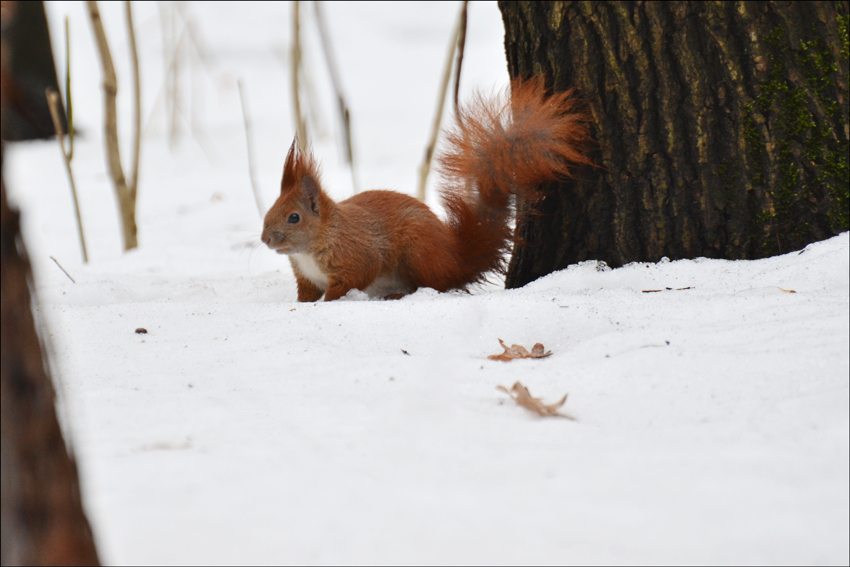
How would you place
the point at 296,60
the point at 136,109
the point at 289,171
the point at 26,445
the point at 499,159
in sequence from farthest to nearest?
the point at 296,60 < the point at 136,109 < the point at 289,171 < the point at 499,159 < the point at 26,445

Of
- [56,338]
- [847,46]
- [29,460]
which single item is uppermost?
[847,46]

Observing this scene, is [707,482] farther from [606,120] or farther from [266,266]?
[266,266]

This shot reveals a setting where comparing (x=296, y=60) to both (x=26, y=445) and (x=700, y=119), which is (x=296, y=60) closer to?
(x=700, y=119)

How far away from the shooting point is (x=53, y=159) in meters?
5.92

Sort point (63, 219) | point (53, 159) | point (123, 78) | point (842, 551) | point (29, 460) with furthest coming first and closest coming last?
point (123, 78) < point (53, 159) < point (63, 219) < point (842, 551) < point (29, 460)

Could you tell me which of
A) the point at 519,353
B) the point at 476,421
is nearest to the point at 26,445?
the point at 476,421

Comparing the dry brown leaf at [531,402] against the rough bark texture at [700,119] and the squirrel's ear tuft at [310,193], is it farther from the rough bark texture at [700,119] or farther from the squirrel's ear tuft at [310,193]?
the squirrel's ear tuft at [310,193]

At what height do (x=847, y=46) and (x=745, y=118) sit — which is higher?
(x=847, y=46)

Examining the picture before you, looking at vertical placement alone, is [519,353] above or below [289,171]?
below

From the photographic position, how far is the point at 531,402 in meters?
1.37

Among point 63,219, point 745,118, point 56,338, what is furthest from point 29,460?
point 63,219

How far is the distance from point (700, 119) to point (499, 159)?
24.9 inches

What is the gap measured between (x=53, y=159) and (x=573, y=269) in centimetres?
505

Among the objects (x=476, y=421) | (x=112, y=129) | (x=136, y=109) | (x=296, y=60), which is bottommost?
(x=476, y=421)
